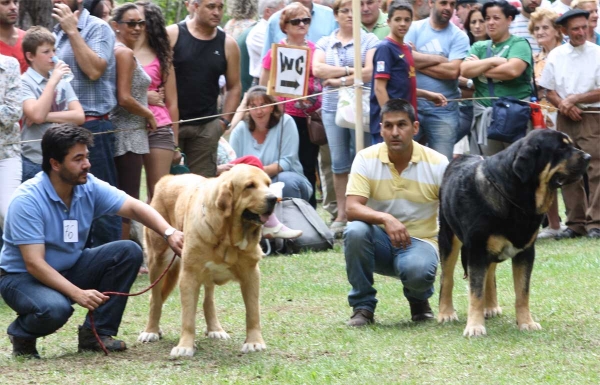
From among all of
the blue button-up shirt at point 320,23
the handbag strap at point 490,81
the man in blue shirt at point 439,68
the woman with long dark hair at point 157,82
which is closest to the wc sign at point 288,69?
the man in blue shirt at point 439,68

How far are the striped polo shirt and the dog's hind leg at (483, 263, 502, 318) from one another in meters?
0.45

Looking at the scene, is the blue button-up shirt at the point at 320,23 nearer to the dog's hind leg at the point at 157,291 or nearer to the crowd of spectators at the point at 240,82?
the crowd of spectators at the point at 240,82

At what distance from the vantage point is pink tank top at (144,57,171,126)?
9562 millimetres

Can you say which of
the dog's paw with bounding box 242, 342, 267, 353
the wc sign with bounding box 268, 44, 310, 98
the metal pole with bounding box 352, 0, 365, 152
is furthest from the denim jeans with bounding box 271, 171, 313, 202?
the dog's paw with bounding box 242, 342, 267, 353

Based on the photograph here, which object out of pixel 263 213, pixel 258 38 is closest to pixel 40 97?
pixel 263 213

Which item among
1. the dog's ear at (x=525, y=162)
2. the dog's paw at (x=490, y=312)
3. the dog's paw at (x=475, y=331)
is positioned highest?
the dog's ear at (x=525, y=162)

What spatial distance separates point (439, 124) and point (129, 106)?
11.6ft

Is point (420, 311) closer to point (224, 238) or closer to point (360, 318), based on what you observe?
point (360, 318)

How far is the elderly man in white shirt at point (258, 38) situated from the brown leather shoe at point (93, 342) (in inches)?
253

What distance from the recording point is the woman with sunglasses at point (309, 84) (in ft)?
37.0

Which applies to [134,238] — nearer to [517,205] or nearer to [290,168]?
[290,168]

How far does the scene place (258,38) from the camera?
501 inches

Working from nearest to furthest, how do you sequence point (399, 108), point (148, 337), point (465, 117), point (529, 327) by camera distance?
point (529, 327), point (148, 337), point (399, 108), point (465, 117)

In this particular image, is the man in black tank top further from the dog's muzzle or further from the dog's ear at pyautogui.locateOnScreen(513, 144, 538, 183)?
the dog's ear at pyautogui.locateOnScreen(513, 144, 538, 183)
